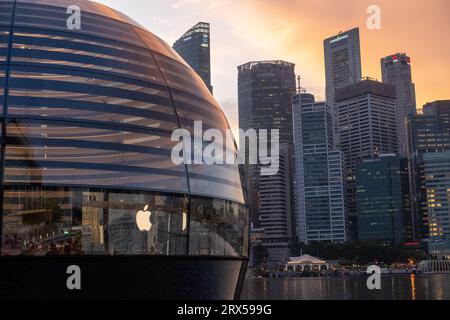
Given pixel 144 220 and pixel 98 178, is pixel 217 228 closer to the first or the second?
pixel 144 220

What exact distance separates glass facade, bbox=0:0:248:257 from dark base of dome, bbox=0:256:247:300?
0.24 metres

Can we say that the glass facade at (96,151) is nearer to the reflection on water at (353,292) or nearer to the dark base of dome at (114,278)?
the dark base of dome at (114,278)

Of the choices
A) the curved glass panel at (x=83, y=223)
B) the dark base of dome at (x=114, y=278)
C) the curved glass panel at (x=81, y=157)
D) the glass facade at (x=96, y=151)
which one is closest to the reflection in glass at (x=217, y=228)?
the glass facade at (x=96, y=151)

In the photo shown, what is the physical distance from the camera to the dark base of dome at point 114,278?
13.4 m

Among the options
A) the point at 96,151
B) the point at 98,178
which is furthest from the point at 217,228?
the point at 96,151

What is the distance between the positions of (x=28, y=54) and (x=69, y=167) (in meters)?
3.09

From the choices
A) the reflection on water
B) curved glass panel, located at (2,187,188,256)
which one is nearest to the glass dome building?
curved glass panel, located at (2,187,188,256)

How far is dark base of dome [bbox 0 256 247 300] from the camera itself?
13414mm

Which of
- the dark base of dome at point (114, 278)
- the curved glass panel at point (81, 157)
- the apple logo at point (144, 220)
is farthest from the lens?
the apple logo at point (144, 220)

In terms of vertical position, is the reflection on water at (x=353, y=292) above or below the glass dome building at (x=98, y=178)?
below

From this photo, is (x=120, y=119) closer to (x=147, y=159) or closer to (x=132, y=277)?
(x=147, y=159)

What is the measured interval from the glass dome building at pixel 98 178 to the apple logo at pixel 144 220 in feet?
0.08

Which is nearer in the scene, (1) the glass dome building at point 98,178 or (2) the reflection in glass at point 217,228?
(1) the glass dome building at point 98,178

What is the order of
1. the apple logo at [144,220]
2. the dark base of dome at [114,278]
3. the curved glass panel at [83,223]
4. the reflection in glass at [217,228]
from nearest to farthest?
the dark base of dome at [114,278] → the curved glass panel at [83,223] → the apple logo at [144,220] → the reflection in glass at [217,228]
